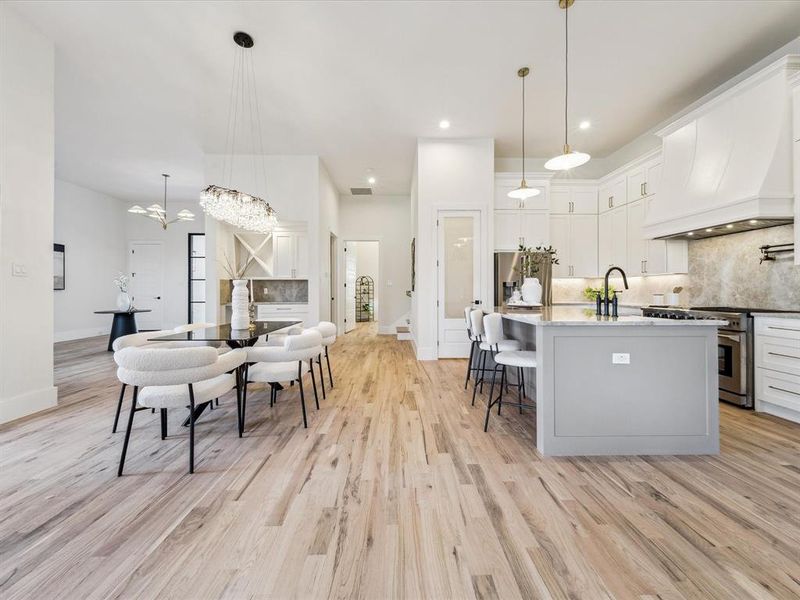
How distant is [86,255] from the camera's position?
762cm

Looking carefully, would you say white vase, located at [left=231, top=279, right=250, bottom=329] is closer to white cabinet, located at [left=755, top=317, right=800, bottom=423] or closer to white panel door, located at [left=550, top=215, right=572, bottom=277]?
white cabinet, located at [left=755, top=317, right=800, bottom=423]

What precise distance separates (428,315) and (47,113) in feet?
15.5

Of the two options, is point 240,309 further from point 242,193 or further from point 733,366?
point 733,366

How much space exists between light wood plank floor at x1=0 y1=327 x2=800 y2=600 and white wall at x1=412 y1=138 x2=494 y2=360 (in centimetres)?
280

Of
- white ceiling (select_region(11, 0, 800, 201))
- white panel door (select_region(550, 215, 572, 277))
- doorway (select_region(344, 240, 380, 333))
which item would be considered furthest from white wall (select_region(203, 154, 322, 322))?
doorway (select_region(344, 240, 380, 333))

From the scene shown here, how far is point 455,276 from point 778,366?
3.48 m

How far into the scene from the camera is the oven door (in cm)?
307

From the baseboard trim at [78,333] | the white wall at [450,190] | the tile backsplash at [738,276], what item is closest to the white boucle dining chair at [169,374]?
the white wall at [450,190]

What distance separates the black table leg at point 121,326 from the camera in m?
6.08

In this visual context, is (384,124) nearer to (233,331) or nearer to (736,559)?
(233,331)

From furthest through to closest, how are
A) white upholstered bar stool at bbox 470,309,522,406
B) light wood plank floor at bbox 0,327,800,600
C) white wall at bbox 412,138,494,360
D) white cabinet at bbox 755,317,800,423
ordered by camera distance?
white wall at bbox 412,138,494,360 → white upholstered bar stool at bbox 470,309,522,406 → white cabinet at bbox 755,317,800,423 → light wood plank floor at bbox 0,327,800,600

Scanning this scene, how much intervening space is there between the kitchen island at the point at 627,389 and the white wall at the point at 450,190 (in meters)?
3.06

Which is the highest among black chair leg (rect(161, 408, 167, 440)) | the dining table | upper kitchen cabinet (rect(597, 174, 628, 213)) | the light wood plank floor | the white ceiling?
the white ceiling

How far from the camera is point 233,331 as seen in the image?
2930 mm
